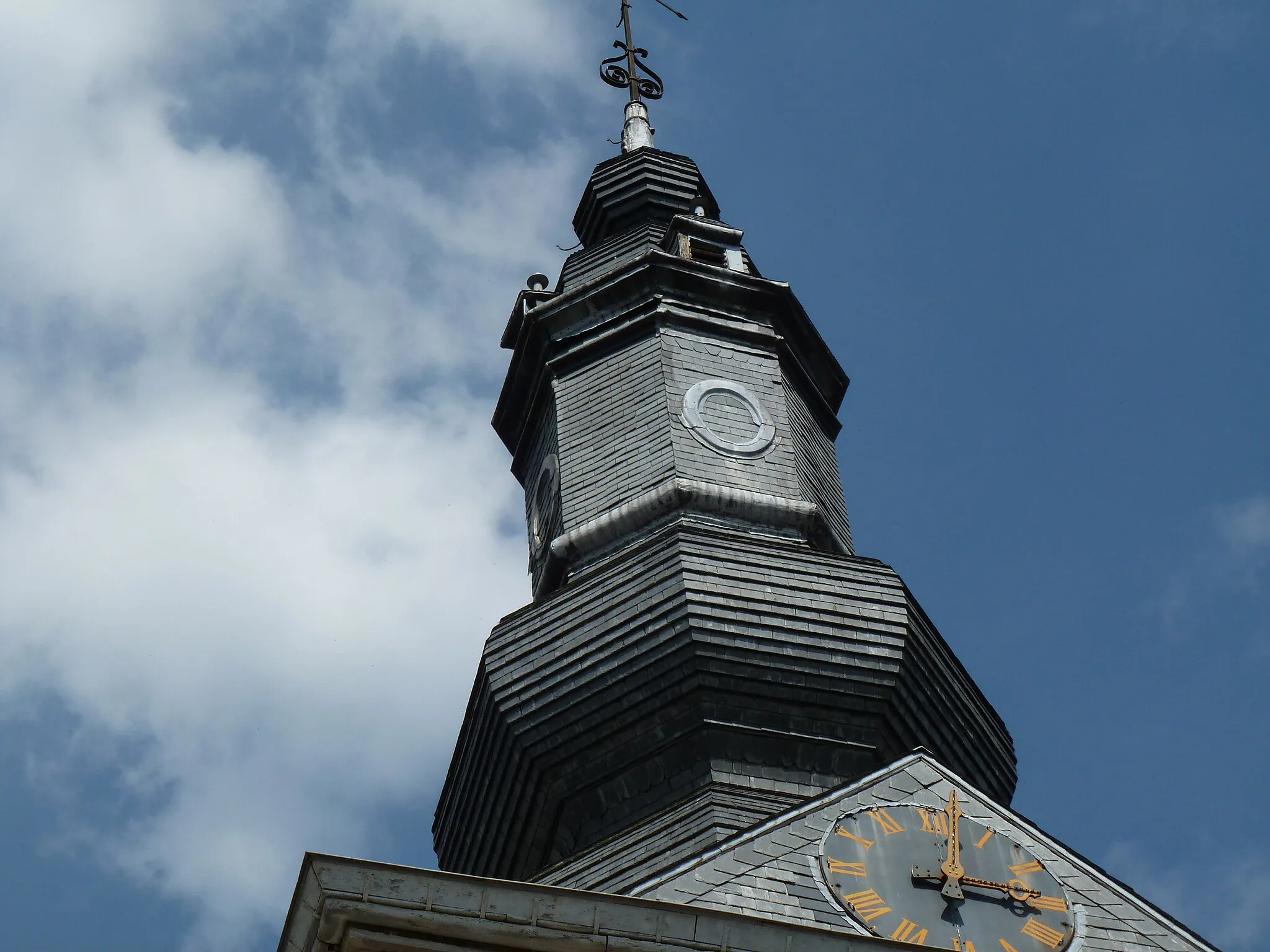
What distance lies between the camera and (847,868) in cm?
1573

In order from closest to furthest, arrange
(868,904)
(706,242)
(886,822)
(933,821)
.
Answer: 1. (868,904)
2. (886,822)
3. (933,821)
4. (706,242)

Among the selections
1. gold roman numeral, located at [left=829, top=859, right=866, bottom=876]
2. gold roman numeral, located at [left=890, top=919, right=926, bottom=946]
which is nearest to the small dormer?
gold roman numeral, located at [left=829, top=859, right=866, bottom=876]

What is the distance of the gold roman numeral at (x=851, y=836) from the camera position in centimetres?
1595

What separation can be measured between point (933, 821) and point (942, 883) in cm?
67

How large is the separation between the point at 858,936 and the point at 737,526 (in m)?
8.96

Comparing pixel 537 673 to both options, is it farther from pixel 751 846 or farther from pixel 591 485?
pixel 751 846

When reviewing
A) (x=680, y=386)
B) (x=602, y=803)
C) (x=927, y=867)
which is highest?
(x=680, y=386)

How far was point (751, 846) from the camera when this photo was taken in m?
15.8

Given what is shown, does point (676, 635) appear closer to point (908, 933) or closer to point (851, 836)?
point (851, 836)

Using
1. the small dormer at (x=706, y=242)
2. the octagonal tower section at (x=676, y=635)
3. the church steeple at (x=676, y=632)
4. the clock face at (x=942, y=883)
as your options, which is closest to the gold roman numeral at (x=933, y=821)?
the clock face at (x=942, y=883)

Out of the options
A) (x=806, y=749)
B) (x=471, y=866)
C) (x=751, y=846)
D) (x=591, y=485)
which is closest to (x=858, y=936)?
(x=751, y=846)

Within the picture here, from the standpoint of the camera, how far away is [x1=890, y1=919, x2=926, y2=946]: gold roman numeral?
15.2m

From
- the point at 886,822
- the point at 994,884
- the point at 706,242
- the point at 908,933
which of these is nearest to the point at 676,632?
the point at 886,822

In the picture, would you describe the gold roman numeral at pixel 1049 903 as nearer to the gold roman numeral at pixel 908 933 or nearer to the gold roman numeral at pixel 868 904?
the gold roman numeral at pixel 908 933
